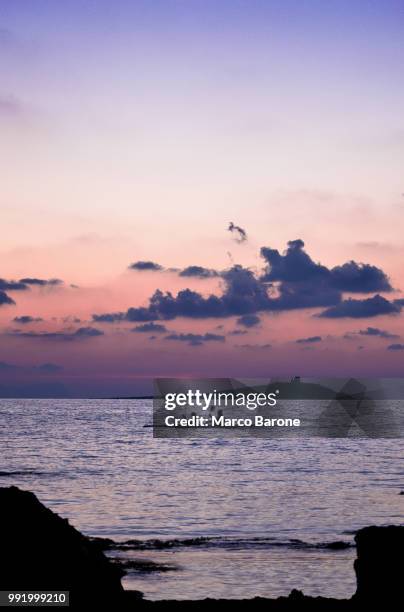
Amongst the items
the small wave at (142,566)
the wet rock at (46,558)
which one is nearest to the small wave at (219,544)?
the small wave at (142,566)

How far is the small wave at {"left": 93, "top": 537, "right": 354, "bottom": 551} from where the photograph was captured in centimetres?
4138

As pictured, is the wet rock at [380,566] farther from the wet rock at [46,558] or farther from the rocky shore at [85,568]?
the wet rock at [46,558]

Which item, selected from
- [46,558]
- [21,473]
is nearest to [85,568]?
[46,558]

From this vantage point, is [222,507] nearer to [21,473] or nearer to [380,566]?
[21,473]

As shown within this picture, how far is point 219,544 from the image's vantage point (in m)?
42.5

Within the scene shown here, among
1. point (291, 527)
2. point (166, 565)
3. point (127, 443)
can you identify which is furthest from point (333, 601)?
point (127, 443)

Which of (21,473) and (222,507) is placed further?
(21,473)

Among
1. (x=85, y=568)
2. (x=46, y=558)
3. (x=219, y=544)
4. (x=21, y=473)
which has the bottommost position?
(x=219, y=544)

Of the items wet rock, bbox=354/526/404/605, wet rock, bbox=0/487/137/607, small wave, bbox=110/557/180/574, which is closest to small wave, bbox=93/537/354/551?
small wave, bbox=110/557/180/574

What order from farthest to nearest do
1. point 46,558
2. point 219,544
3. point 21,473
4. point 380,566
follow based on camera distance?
1. point 21,473
2. point 219,544
3. point 46,558
4. point 380,566

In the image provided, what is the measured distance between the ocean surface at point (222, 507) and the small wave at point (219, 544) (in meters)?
0.05

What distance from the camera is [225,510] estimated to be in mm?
55688

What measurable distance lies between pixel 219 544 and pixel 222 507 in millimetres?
14814

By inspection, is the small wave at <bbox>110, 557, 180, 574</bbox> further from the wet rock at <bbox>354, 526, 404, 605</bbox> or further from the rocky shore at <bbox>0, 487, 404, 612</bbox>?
the wet rock at <bbox>354, 526, 404, 605</bbox>
